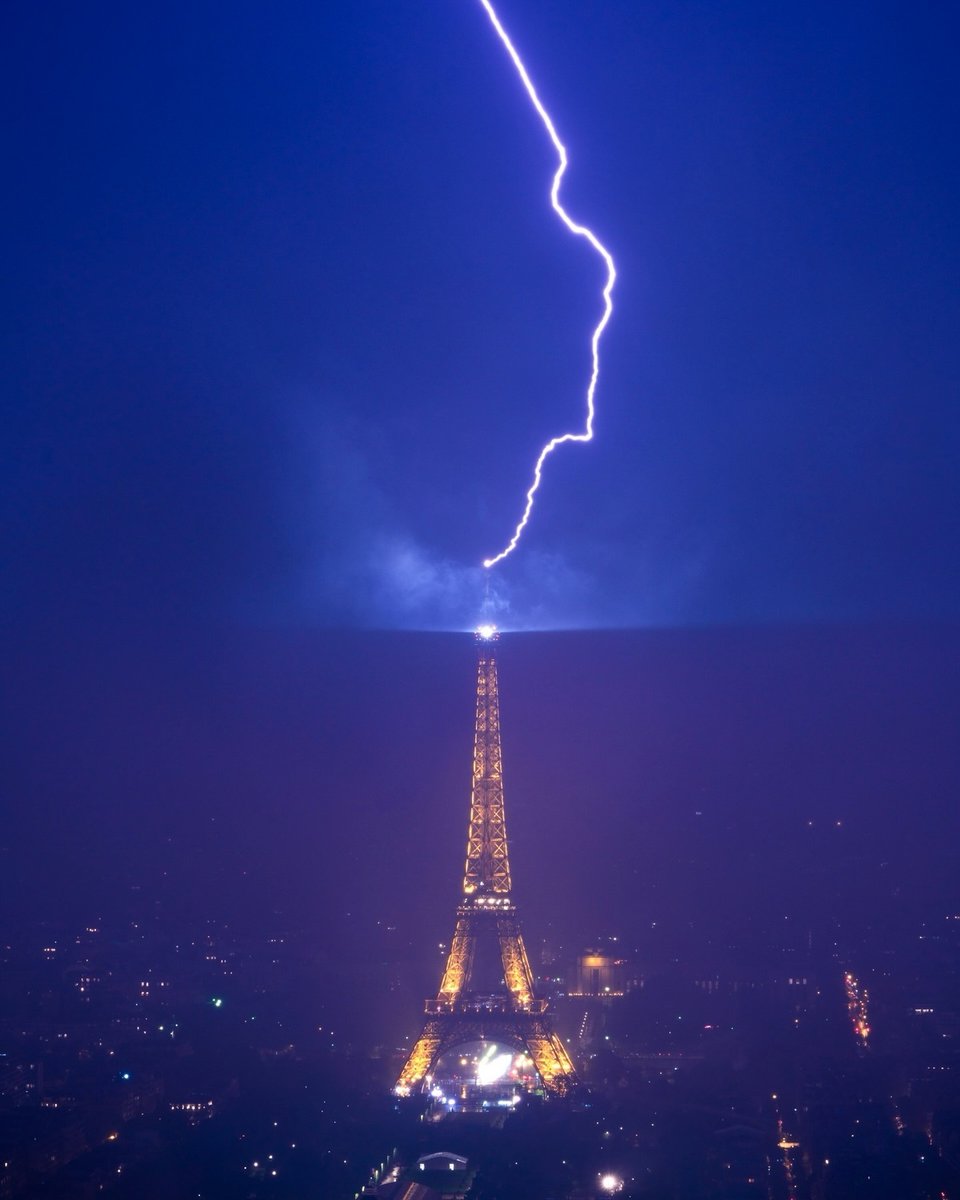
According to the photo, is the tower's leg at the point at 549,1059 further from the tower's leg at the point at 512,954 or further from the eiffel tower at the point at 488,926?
the tower's leg at the point at 512,954

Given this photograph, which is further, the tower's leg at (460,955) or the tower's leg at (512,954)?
the tower's leg at (512,954)

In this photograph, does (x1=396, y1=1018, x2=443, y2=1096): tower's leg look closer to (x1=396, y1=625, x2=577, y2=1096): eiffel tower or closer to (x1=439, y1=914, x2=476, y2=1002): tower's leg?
(x1=396, y1=625, x2=577, y2=1096): eiffel tower

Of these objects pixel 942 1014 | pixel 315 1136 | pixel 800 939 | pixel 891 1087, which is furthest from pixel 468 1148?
pixel 800 939

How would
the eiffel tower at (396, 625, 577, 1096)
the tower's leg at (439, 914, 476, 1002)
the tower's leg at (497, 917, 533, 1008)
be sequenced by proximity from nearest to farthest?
the eiffel tower at (396, 625, 577, 1096)
the tower's leg at (439, 914, 476, 1002)
the tower's leg at (497, 917, 533, 1008)

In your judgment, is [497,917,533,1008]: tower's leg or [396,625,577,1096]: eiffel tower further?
[497,917,533,1008]: tower's leg

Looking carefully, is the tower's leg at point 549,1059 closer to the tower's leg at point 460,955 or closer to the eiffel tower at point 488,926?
the eiffel tower at point 488,926

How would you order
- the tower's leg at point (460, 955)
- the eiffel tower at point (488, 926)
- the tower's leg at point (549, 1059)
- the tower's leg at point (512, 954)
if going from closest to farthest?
the tower's leg at point (549, 1059), the eiffel tower at point (488, 926), the tower's leg at point (460, 955), the tower's leg at point (512, 954)

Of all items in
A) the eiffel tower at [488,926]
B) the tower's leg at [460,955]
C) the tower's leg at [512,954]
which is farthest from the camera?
the tower's leg at [512,954]

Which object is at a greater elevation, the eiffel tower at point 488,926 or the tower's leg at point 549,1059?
the eiffel tower at point 488,926

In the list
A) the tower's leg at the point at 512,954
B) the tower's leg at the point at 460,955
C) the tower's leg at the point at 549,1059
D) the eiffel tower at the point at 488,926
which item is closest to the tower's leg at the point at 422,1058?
the eiffel tower at the point at 488,926

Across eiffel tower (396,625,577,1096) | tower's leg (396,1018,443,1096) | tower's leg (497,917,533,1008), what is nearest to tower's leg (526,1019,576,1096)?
eiffel tower (396,625,577,1096)
